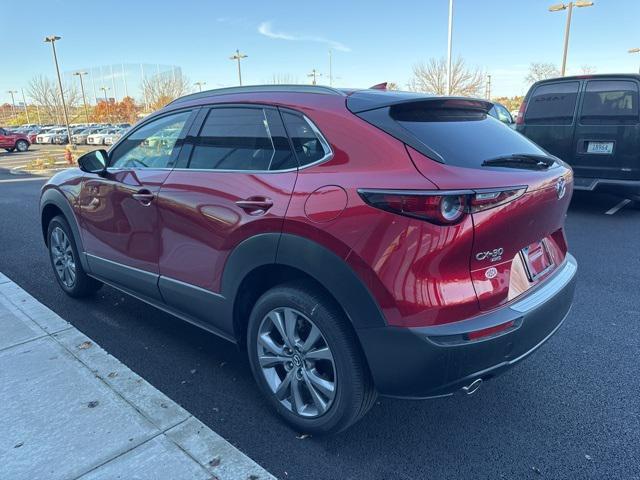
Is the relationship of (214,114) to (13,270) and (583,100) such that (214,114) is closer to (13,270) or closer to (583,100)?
(13,270)

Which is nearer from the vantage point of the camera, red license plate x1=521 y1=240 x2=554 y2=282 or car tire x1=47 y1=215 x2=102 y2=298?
red license plate x1=521 y1=240 x2=554 y2=282

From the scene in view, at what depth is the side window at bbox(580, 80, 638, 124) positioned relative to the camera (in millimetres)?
6988

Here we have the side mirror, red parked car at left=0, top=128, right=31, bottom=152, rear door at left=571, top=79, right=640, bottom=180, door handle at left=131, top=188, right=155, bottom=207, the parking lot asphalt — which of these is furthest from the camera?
red parked car at left=0, top=128, right=31, bottom=152

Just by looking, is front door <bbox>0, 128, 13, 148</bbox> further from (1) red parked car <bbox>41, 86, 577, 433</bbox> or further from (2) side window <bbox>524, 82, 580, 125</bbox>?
(1) red parked car <bbox>41, 86, 577, 433</bbox>

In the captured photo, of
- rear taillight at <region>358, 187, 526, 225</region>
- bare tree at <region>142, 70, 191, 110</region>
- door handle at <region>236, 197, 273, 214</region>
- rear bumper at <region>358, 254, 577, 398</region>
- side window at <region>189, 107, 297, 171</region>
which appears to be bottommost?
rear bumper at <region>358, 254, 577, 398</region>

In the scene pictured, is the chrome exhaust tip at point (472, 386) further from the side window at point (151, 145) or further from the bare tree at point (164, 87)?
the bare tree at point (164, 87)

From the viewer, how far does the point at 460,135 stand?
7.75 ft

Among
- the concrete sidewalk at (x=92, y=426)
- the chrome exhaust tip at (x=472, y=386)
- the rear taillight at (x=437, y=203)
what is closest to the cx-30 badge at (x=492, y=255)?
the rear taillight at (x=437, y=203)

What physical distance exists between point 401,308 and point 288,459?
0.99m

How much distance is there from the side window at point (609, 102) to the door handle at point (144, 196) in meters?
6.82

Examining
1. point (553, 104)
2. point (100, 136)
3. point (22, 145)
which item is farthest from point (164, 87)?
point (553, 104)

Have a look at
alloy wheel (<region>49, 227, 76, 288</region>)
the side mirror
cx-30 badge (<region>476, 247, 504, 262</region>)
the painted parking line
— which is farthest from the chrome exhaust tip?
the painted parking line

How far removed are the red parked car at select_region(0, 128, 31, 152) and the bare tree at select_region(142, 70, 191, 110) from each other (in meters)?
24.6

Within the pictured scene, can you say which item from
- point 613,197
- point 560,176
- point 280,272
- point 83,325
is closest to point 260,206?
point 280,272
